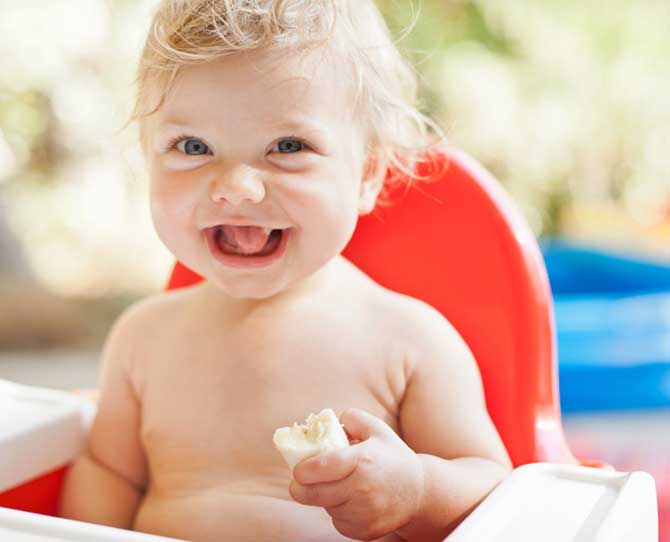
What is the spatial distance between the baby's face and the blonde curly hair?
0.01 m

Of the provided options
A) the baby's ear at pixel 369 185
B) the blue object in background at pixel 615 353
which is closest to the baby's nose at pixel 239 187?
the baby's ear at pixel 369 185

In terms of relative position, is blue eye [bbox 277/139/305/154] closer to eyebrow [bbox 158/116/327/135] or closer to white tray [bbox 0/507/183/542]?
eyebrow [bbox 158/116/327/135]

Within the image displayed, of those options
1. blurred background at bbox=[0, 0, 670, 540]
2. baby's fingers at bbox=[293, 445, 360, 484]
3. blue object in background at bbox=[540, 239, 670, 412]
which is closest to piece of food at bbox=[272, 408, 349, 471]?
baby's fingers at bbox=[293, 445, 360, 484]

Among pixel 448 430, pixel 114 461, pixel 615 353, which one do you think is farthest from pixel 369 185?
pixel 615 353

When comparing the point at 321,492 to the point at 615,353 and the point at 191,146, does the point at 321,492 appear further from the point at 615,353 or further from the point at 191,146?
the point at 615,353

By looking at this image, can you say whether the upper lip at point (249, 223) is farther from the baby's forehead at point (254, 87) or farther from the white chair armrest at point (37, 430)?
the white chair armrest at point (37, 430)

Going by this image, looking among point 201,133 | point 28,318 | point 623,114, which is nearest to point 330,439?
point 201,133

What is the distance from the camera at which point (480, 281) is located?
0.98 m

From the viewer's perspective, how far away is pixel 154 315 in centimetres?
96

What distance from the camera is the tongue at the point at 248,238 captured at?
82 cm

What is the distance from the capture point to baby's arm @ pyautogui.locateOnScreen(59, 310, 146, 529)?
0.93 metres

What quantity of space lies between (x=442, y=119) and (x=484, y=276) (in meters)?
2.64

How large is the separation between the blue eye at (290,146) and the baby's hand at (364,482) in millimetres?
220

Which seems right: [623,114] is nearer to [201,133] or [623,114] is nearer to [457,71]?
[457,71]
